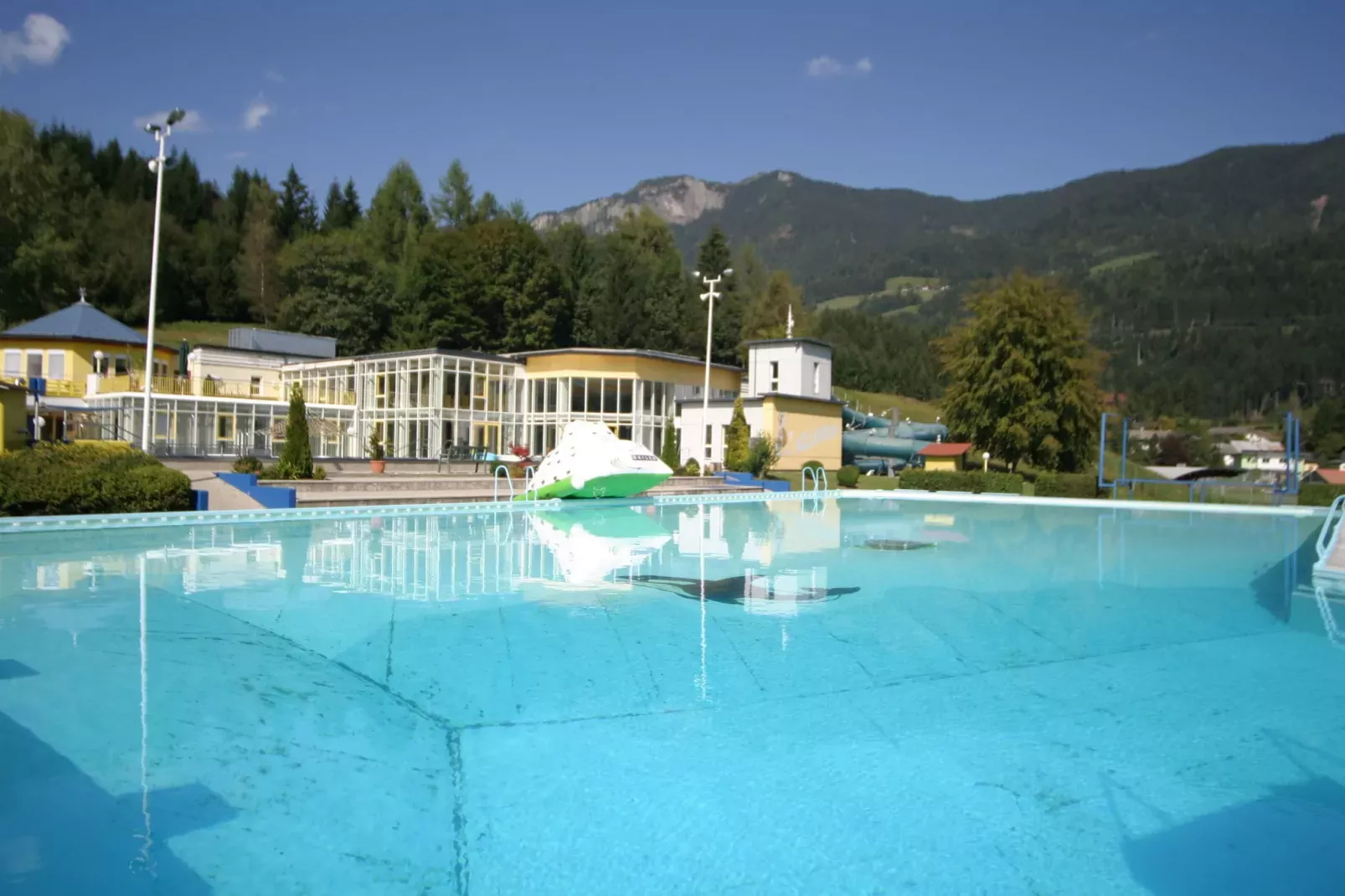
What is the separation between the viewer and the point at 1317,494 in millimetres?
24469

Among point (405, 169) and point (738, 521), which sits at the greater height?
point (405, 169)

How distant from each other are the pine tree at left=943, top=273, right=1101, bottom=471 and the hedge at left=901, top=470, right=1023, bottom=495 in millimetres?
4510

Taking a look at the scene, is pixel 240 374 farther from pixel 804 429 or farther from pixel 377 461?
pixel 804 429

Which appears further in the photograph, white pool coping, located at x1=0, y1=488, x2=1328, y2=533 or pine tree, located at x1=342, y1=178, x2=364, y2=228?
pine tree, located at x1=342, y1=178, x2=364, y2=228

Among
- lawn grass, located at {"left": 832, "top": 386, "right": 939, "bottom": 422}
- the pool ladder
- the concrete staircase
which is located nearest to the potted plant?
the concrete staircase

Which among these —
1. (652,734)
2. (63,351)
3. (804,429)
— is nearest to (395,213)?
(63,351)

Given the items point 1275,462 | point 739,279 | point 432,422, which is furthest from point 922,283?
point 432,422

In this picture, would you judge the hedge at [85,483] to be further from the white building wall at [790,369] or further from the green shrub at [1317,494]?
the green shrub at [1317,494]

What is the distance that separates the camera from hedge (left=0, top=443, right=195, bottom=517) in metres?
14.4

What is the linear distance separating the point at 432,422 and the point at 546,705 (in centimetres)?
2739

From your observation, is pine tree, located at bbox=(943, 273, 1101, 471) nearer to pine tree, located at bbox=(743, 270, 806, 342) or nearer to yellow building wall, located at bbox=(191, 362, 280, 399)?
pine tree, located at bbox=(743, 270, 806, 342)

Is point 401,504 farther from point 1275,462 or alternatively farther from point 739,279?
point 1275,462

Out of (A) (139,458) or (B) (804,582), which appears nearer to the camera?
(B) (804,582)

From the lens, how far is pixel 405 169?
71.6 m
